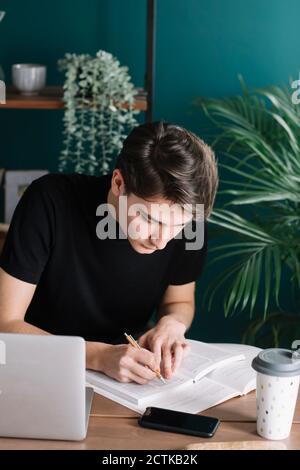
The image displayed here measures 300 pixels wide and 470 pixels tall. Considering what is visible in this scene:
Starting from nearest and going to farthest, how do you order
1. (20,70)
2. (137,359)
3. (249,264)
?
1. (137,359)
2. (249,264)
3. (20,70)

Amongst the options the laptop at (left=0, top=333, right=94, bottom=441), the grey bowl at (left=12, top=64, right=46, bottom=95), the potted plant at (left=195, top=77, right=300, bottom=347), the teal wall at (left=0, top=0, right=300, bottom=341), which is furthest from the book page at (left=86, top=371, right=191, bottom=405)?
the teal wall at (left=0, top=0, right=300, bottom=341)

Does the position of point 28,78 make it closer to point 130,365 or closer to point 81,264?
point 81,264

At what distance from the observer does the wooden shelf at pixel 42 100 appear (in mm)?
2693

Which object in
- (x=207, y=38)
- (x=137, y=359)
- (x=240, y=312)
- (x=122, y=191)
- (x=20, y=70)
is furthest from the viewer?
(x=240, y=312)

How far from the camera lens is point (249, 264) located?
254cm

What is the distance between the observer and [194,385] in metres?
1.67

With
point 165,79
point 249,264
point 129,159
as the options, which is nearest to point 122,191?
point 129,159

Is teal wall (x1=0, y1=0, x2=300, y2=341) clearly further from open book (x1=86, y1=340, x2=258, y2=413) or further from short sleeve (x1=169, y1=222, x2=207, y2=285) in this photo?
open book (x1=86, y1=340, x2=258, y2=413)

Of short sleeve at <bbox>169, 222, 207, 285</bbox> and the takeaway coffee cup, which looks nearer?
the takeaway coffee cup

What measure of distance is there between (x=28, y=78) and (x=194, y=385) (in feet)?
4.91

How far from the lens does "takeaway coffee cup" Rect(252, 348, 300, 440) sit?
1.44 metres

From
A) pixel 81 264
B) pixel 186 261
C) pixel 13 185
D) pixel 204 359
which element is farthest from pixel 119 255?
pixel 13 185

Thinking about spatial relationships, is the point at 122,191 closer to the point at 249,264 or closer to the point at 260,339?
the point at 249,264

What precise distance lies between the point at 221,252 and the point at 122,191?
1.37 meters
